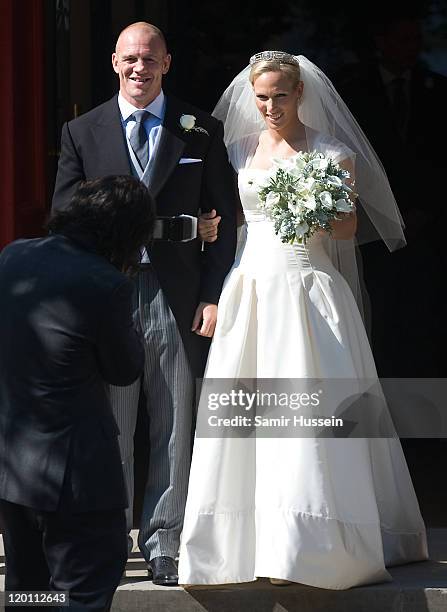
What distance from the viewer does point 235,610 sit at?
429 cm

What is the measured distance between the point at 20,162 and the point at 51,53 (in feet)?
1.98

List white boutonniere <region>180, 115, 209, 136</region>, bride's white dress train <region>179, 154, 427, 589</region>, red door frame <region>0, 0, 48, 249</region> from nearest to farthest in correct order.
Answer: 1. bride's white dress train <region>179, 154, 427, 589</region>
2. white boutonniere <region>180, 115, 209, 136</region>
3. red door frame <region>0, 0, 48, 249</region>

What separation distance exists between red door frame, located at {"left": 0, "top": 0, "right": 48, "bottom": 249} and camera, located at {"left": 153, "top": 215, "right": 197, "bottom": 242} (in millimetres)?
1045

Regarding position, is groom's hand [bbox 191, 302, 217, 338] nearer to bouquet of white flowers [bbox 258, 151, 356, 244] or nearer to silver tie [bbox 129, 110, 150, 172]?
bouquet of white flowers [bbox 258, 151, 356, 244]

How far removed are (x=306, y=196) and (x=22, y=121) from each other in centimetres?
156

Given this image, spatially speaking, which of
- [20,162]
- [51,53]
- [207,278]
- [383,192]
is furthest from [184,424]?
[51,53]

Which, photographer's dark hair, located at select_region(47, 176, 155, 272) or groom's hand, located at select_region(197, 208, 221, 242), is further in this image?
groom's hand, located at select_region(197, 208, 221, 242)

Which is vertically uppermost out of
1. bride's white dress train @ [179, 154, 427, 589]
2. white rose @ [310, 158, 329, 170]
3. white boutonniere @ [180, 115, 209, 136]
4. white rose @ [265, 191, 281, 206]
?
white boutonniere @ [180, 115, 209, 136]

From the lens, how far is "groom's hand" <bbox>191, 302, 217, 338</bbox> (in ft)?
14.6

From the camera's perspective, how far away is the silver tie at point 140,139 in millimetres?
4461

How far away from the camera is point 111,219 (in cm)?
331

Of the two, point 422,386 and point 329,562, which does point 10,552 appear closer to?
point 329,562

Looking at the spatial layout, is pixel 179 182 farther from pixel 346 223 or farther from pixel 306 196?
pixel 346 223
